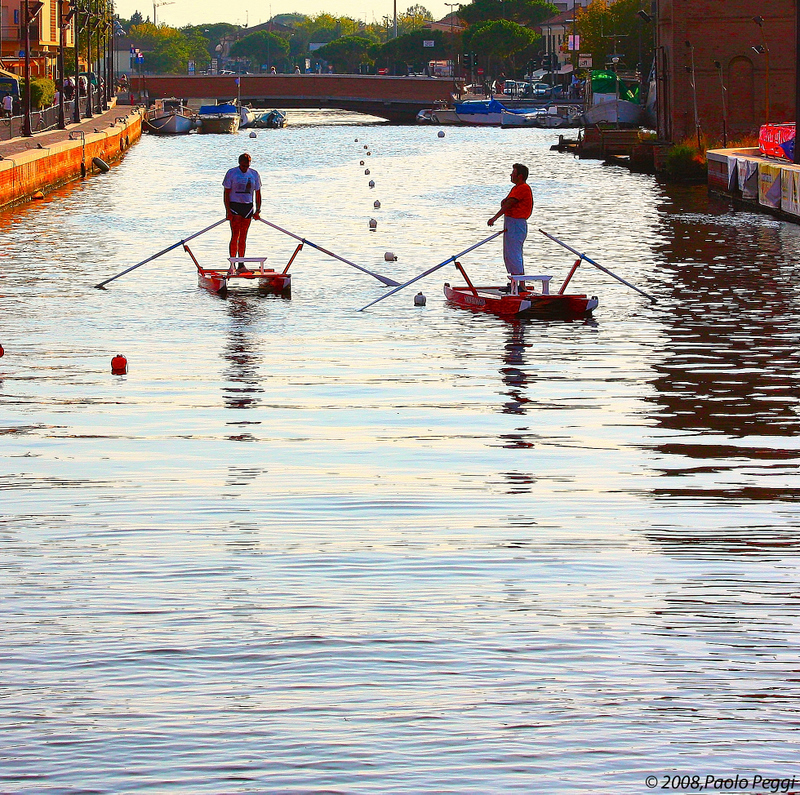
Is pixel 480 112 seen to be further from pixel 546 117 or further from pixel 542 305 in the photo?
pixel 542 305

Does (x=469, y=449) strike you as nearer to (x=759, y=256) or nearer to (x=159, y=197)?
(x=759, y=256)

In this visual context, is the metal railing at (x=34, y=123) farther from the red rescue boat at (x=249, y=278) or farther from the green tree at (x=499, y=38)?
the green tree at (x=499, y=38)

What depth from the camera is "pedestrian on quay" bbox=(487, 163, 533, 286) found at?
20203 mm

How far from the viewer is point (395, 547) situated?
9367mm

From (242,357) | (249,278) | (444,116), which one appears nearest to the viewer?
(242,357)

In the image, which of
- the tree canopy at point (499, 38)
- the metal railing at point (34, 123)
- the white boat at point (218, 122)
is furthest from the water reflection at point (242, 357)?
the tree canopy at point (499, 38)

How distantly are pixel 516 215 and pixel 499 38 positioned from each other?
17482 centimetres

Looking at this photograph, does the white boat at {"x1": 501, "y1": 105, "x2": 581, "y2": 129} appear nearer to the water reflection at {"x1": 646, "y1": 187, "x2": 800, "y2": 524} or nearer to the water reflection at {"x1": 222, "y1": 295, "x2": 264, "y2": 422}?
the water reflection at {"x1": 646, "y1": 187, "x2": 800, "y2": 524}

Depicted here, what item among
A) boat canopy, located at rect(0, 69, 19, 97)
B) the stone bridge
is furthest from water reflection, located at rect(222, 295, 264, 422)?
the stone bridge

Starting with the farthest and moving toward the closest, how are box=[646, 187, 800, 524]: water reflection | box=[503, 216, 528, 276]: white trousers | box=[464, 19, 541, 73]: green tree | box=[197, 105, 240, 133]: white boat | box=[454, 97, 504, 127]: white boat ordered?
box=[464, 19, 541, 73]: green tree < box=[454, 97, 504, 127]: white boat < box=[197, 105, 240, 133]: white boat < box=[503, 216, 528, 276]: white trousers < box=[646, 187, 800, 524]: water reflection

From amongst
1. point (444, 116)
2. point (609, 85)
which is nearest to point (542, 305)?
point (609, 85)

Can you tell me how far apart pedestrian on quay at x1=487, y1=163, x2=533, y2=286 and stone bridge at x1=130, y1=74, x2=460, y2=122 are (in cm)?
13643

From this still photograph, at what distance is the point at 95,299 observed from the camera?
23156 millimetres

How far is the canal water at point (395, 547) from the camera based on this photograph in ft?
21.2
